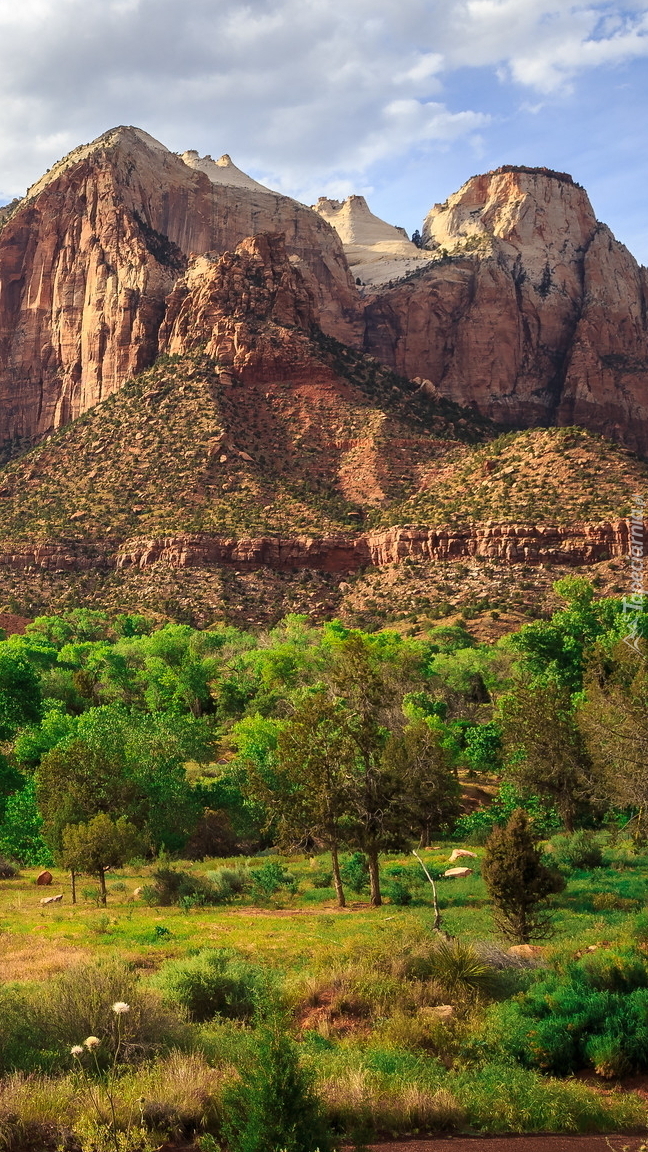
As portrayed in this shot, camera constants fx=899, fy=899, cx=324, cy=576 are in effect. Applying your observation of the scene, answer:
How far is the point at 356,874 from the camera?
2511 centimetres

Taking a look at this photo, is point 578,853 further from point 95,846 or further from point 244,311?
point 244,311

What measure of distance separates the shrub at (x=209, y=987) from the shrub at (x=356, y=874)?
33.9 ft

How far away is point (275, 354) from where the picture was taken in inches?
3509

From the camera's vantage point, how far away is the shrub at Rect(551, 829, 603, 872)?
82.4ft

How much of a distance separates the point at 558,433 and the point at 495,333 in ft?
209

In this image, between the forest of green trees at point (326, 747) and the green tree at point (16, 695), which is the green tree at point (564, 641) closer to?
the forest of green trees at point (326, 747)

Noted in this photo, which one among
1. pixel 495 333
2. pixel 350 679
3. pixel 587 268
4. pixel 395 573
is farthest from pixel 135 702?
pixel 587 268

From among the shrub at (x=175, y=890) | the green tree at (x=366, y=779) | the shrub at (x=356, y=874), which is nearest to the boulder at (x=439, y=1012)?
the green tree at (x=366, y=779)

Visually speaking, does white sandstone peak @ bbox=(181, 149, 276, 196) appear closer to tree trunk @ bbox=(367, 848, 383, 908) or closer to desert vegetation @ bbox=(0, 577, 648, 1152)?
desert vegetation @ bbox=(0, 577, 648, 1152)

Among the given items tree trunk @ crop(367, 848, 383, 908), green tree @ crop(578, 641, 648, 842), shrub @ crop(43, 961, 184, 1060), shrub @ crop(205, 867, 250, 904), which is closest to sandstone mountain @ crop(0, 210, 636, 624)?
green tree @ crop(578, 641, 648, 842)

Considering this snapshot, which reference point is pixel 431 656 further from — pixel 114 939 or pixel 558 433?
pixel 114 939

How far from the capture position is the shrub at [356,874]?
24.5 meters

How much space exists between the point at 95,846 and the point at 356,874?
7.33m

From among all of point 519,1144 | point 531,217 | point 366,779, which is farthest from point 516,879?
point 531,217
